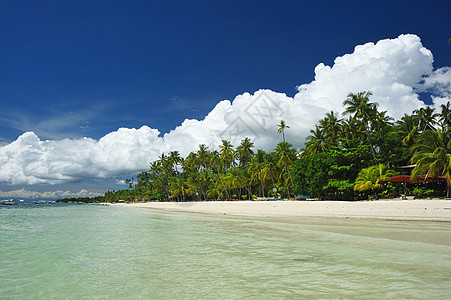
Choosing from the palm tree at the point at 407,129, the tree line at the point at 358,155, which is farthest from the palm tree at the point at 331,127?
the palm tree at the point at 407,129

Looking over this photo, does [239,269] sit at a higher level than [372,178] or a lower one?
lower

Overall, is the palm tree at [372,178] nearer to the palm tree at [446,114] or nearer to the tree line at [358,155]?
the tree line at [358,155]

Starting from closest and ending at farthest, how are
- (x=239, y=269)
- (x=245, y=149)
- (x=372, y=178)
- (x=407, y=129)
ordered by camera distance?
(x=239, y=269)
(x=372, y=178)
(x=407, y=129)
(x=245, y=149)

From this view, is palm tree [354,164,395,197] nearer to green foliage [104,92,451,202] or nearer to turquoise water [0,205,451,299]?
green foliage [104,92,451,202]

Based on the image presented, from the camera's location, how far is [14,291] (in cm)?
609

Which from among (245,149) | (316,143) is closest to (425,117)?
(316,143)

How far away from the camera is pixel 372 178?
33969 mm

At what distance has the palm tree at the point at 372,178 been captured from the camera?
3341 centimetres

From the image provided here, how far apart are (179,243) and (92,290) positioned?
19.8 feet

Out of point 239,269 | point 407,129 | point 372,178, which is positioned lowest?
point 239,269

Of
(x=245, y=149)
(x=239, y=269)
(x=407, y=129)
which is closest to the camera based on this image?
(x=239, y=269)

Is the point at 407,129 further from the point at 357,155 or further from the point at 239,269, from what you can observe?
the point at 239,269

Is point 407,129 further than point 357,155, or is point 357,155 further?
point 407,129

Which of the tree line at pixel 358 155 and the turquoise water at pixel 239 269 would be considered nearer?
the turquoise water at pixel 239 269
